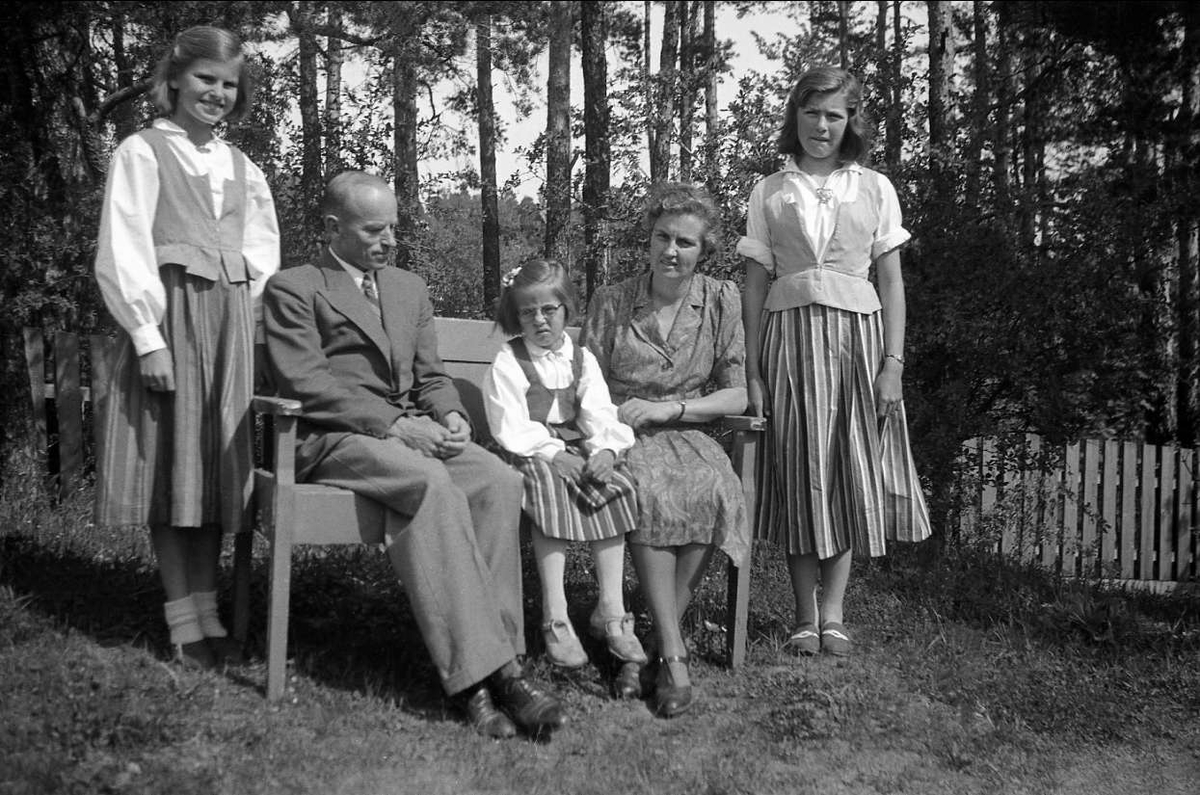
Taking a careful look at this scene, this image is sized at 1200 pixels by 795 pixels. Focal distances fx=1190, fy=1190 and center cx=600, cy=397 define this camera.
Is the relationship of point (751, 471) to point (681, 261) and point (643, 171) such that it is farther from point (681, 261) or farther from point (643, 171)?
point (643, 171)

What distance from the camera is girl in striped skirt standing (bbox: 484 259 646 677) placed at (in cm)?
382

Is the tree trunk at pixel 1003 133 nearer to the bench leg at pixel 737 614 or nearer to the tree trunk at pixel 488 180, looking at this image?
the bench leg at pixel 737 614

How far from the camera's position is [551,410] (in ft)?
13.4

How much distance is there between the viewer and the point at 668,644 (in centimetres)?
388

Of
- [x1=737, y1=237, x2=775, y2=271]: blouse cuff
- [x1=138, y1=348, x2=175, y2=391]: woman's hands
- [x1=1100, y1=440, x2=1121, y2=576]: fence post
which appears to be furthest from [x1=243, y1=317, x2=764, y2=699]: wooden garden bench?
[x1=1100, y1=440, x2=1121, y2=576]: fence post

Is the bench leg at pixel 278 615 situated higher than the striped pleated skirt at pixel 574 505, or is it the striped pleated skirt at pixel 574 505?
the striped pleated skirt at pixel 574 505

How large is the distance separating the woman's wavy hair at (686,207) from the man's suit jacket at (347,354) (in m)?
0.89

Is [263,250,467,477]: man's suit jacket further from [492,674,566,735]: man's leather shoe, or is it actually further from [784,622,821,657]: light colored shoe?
[784,622,821,657]: light colored shoe

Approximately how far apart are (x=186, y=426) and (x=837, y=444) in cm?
229

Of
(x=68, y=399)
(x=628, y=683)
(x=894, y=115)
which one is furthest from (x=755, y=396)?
(x=68, y=399)

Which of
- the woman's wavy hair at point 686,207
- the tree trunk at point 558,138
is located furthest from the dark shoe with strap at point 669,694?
the tree trunk at point 558,138

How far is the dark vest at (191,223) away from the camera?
3705 mm

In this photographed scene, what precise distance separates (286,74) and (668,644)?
8.67 meters

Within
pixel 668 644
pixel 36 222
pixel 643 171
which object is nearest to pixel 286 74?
pixel 643 171
